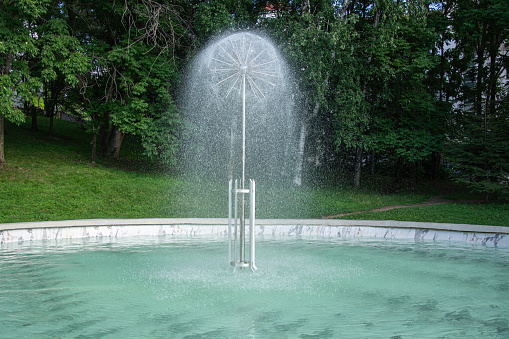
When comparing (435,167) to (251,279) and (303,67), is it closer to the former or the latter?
(303,67)

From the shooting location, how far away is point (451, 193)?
21.9 meters

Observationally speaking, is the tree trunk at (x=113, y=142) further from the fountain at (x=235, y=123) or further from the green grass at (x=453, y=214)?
the green grass at (x=453, y=214)

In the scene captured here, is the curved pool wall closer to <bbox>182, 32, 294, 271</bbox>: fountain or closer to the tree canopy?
the tree canopy

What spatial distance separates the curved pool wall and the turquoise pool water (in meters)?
1.02

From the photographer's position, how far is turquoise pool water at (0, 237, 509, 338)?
15.2 feet

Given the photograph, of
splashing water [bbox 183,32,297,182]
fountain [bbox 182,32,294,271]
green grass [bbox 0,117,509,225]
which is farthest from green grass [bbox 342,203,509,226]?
fountain [bbox 182,32,294,271]

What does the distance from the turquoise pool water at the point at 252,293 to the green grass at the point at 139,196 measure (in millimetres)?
4847

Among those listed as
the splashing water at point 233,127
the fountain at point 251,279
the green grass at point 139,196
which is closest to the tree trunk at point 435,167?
the green grass at point 139,196

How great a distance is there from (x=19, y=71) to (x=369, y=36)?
1533 centimetres

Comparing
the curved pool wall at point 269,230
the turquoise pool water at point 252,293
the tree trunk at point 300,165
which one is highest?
the tree trunk at point 300,165

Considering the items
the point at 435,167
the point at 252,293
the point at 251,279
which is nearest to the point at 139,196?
the point at 251,279

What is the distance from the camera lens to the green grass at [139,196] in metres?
14.1

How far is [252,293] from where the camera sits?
5.92 meters

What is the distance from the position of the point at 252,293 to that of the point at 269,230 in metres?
5.96
